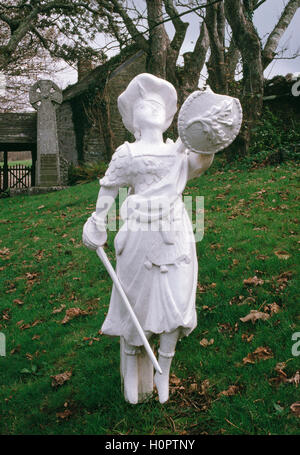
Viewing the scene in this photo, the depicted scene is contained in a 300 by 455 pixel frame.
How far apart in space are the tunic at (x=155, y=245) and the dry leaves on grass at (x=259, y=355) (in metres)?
0.95

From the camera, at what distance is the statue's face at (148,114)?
2.88m

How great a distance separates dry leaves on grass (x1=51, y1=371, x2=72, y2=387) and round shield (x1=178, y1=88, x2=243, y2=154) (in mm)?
2492

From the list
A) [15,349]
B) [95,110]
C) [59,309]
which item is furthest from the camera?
[95,110]

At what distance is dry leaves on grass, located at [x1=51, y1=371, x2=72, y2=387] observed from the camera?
147 inches

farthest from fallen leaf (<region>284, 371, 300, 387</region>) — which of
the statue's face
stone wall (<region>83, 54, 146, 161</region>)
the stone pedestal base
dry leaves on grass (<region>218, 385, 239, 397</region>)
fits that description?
stone wall (<region>83, 54, 146, 161</region>)

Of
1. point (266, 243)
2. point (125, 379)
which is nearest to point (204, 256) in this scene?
point (266, 243)

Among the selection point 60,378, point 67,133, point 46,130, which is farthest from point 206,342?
point 67,133

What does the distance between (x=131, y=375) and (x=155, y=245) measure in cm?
106

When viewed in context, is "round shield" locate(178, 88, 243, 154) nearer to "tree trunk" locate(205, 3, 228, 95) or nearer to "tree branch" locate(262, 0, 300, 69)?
"tree trunk" locate(205, 3, 228, 95)

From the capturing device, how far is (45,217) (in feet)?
31.3

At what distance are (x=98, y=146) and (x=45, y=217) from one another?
9.14m

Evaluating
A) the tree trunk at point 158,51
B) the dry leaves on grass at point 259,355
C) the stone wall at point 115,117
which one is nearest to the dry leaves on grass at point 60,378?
the dry leaves on grass at point 259,355

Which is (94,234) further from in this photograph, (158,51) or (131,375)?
(158,51)

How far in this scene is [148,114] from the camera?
2.88m
